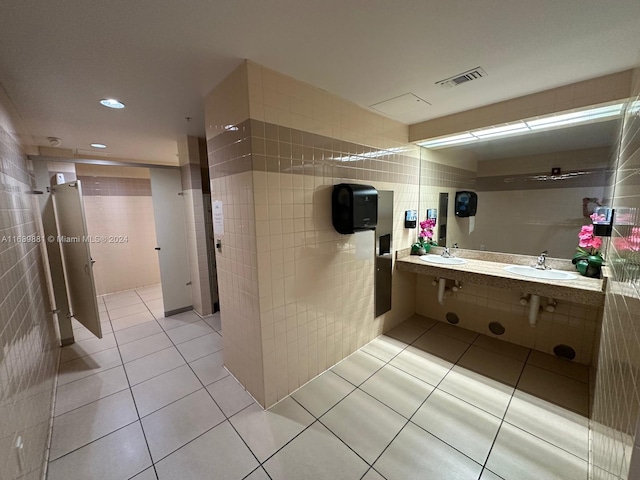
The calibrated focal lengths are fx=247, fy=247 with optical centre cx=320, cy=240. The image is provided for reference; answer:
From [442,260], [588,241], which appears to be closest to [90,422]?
[442,260]

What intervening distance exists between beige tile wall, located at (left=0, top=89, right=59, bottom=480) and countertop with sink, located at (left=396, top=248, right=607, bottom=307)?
117 inches

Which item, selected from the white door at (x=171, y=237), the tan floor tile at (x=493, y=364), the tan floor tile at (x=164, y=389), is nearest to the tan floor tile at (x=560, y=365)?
the tan floor tile at (x=493, y=364)

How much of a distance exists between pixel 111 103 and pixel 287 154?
1624 mm

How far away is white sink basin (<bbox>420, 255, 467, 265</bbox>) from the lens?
273 centimetres

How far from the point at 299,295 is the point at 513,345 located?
2.38 m

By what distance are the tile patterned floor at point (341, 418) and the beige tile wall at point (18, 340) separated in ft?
1.06

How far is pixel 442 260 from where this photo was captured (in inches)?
112

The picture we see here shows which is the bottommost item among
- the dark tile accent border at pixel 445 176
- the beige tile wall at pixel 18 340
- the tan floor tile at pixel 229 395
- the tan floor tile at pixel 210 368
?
the tan floor tile at pixel 229 395

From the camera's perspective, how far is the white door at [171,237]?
3.37 m

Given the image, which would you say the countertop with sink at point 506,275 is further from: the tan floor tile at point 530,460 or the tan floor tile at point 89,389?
the tan floor tile at point 89,389

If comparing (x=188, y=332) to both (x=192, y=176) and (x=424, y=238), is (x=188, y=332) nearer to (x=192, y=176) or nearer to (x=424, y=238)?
(x=192, y=176)

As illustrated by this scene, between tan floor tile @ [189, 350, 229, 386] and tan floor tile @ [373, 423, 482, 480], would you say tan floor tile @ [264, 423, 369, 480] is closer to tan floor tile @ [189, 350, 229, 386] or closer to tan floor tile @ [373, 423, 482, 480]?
tan floor tile @ [373, 423, 482, 480]

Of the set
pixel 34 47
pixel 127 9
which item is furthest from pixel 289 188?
pixel 34 47

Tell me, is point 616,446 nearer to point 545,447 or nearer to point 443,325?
point 545,447
